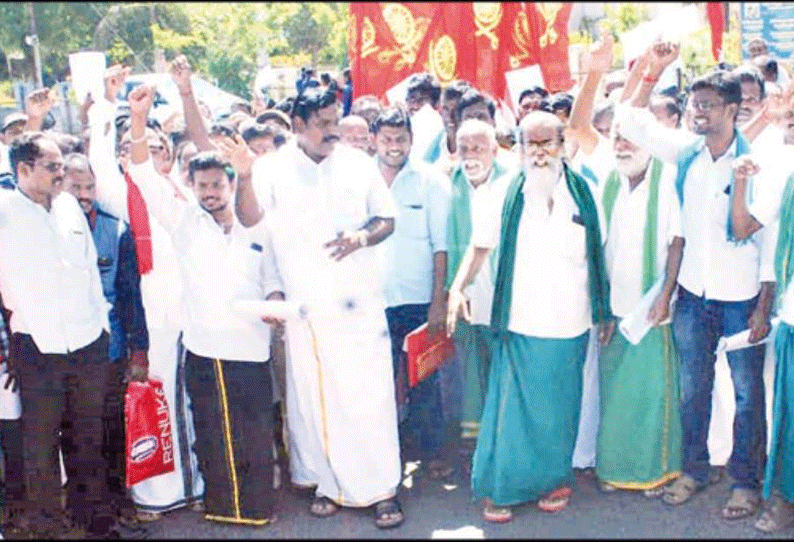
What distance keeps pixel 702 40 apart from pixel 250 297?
14402 millimetres

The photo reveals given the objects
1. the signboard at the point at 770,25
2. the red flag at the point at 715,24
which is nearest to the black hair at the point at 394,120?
the red flag at the point at 715,24

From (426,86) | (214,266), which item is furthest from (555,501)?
(426,86)

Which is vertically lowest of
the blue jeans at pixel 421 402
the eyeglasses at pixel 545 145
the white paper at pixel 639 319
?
the blue jeans at pixel 421 402

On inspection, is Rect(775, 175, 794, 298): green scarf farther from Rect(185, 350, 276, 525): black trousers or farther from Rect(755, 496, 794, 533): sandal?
Rect(185, 350, 276, 525): black trousers

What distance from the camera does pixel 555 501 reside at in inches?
170

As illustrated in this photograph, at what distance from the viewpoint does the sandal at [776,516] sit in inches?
159

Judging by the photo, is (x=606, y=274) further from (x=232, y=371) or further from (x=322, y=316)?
(x=232, y=371)

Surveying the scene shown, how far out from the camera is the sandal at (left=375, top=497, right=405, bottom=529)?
425 cm

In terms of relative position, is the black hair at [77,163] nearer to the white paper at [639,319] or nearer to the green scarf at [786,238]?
the white paper at [639,319]

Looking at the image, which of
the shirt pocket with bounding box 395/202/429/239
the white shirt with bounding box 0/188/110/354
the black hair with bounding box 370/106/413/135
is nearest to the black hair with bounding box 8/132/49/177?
the white shirt with bounding box 0/188/110/354

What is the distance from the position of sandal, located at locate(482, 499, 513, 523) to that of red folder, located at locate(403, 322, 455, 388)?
1.95 ft

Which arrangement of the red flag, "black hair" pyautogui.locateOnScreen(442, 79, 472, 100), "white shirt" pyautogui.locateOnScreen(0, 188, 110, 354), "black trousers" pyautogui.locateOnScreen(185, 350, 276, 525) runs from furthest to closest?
the red flag → "black hair" pyautogui.locateOnScreen(442, 79, 472, 100) → "black trousers" pyautogui.locateOnScreen(185, 350, 276, 525) → "white shirt" pyautogui.locateOnScreen(0, 188, 110, 354)

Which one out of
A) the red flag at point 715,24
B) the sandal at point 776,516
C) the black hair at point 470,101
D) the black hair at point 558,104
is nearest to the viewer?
the sandal at point 776,516

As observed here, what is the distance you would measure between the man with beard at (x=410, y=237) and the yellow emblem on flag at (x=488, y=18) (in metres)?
2.98
